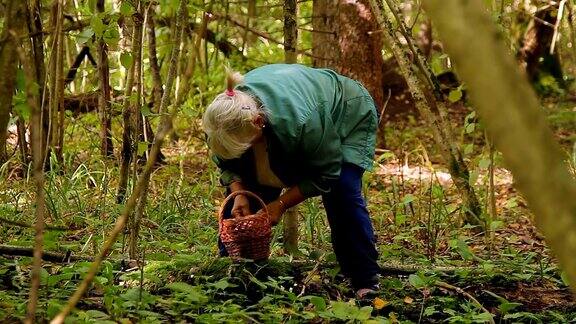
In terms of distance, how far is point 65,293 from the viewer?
3.14m

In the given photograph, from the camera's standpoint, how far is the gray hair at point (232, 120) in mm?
3361

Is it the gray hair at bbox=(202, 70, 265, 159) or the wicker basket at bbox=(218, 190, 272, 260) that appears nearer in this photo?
the gray hair at bbox=(202, 70, 265, 159)

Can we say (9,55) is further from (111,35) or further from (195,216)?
(195,216)

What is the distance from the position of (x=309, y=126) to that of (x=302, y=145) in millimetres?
85

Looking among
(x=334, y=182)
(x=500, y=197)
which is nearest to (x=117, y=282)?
(x=334, y=182)

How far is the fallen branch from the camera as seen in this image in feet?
11.7

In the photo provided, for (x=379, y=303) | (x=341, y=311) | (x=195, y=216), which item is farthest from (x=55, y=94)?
(x=341, y=311)

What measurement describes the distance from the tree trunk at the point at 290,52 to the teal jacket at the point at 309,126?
0.32 m

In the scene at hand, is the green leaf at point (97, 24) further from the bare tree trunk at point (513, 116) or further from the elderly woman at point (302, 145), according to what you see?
the bare tree trunk at point (513, 116)

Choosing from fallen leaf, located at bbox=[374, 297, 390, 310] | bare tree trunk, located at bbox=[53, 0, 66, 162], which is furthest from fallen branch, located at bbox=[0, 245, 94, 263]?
bare tree trunk, located at bbox=[53, 0, 66, 162]

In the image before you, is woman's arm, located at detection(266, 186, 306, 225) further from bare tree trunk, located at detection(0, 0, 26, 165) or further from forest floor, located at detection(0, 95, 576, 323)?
bare tree trunk, located at detection(0, 0, 26, 165)

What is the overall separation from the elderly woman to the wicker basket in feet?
0.26

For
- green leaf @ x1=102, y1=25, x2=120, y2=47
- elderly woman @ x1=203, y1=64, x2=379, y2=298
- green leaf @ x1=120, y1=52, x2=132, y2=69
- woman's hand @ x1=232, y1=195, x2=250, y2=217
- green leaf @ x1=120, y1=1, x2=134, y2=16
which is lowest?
woman's hand @ x1=232, y1=195, x2=250, y2=217

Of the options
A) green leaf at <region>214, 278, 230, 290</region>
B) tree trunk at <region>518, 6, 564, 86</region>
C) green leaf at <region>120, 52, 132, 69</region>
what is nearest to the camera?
green leaf at <region>214, 278, 230, 290</region>
